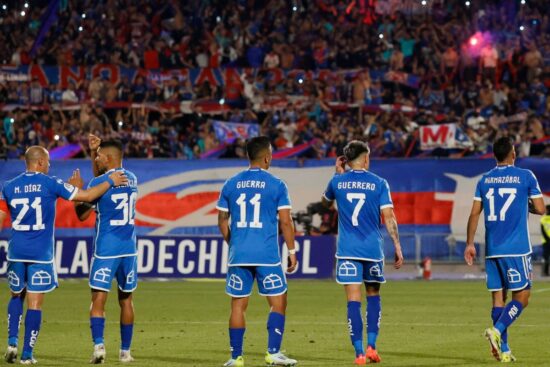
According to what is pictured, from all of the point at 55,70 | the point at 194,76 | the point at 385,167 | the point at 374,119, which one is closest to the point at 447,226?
the point at 385,167

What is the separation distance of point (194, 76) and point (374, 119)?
6412 mm

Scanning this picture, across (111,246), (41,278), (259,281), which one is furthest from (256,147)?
(41,278)

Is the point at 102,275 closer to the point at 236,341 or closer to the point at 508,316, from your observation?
the point at 236,341

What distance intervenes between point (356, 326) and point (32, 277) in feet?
11.6

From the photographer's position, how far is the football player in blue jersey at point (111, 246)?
44.3ft

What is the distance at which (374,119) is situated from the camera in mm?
34875

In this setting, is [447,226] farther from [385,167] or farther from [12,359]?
[12,359]

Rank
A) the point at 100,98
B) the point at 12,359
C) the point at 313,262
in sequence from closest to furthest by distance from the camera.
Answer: the point at 12,359 < the point at 313,262 < the point at 100,98

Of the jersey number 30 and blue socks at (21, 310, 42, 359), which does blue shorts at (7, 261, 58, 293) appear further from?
the jersey number 30

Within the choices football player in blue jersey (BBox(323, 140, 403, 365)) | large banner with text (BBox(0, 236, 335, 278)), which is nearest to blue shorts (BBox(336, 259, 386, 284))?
football player in blue jersey (BBox(323, 140, 403, 365))

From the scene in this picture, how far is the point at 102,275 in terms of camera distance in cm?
1349

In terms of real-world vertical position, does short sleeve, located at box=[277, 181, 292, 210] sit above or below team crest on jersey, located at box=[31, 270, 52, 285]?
above

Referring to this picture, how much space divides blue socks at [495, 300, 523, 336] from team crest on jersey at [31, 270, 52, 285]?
4.85 metres

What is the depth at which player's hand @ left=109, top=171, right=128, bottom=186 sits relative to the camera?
523 inches
